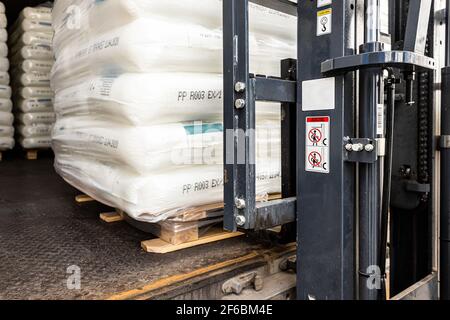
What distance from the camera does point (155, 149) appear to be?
5.48 ft

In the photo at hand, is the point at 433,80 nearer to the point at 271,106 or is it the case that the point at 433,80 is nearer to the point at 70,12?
the point at 271,106

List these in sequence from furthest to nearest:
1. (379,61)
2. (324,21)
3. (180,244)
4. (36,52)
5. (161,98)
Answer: (36,52), (180,244), (161,98), (324,21), (379,61)

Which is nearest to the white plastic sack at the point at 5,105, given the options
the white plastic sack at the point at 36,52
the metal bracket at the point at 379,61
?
the white plastic sack at the point at 36,52

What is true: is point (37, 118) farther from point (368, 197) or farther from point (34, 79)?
point (368, 197)

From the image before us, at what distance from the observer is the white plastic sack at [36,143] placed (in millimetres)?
5797

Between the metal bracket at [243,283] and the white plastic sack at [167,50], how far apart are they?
0.93 m

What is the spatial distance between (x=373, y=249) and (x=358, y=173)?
254 millimetres

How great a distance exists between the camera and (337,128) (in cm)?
127

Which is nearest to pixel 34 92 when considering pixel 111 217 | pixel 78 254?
pixel 111 217

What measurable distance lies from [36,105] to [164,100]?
15.9 feet

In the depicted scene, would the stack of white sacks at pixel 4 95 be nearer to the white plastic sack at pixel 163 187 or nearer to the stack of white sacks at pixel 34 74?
Result: the stack of white sacks at pixel 34 74

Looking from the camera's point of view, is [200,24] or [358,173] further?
[200,24]

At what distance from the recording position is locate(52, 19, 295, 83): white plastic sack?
1661 millimetres
